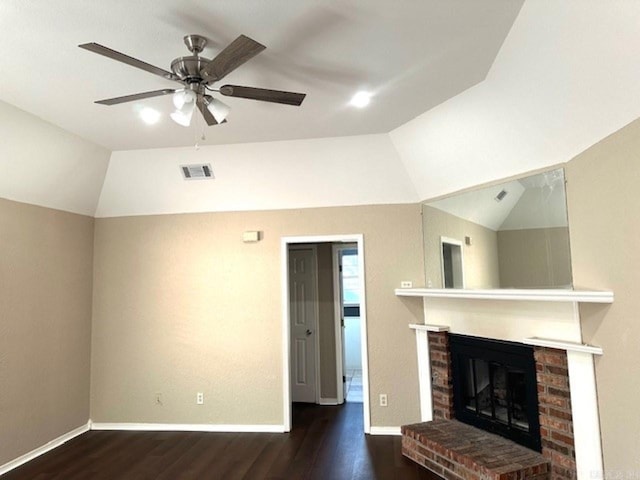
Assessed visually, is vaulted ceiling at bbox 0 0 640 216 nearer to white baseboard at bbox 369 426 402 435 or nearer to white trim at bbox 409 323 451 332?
white trim at bbox 409 323 451 332

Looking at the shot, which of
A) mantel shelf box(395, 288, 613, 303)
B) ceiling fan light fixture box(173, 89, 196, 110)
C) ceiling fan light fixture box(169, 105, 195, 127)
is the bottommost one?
mantel shelf box(395, 288, 613, 303)

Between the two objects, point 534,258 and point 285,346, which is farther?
point 285,346

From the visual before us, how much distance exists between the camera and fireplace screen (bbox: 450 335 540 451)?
3160mm

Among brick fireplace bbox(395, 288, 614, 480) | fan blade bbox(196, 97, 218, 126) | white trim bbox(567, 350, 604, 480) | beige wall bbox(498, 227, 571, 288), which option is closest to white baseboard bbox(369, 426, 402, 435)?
brick fireplace bbox(395, 288, 614, 480)

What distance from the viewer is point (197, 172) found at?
169 inches

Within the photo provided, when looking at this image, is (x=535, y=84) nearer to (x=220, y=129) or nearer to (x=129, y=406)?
(x=220, y=129)

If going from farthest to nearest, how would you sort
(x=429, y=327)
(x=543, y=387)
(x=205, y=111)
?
(x=429, y=327)
(x=543, y=387)
(x=205, y=111)

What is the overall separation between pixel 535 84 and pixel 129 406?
491cm

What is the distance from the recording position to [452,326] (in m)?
3.89

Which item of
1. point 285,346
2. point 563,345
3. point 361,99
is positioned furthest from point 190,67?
Answer: point 285,346

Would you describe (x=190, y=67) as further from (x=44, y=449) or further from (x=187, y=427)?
(x=44, y=449)

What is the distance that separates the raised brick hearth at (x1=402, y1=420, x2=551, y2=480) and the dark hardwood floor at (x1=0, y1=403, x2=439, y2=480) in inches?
5.5

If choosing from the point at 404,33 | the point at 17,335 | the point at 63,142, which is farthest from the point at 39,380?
the point at 404,33

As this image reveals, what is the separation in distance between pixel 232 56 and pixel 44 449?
13.7 ft
